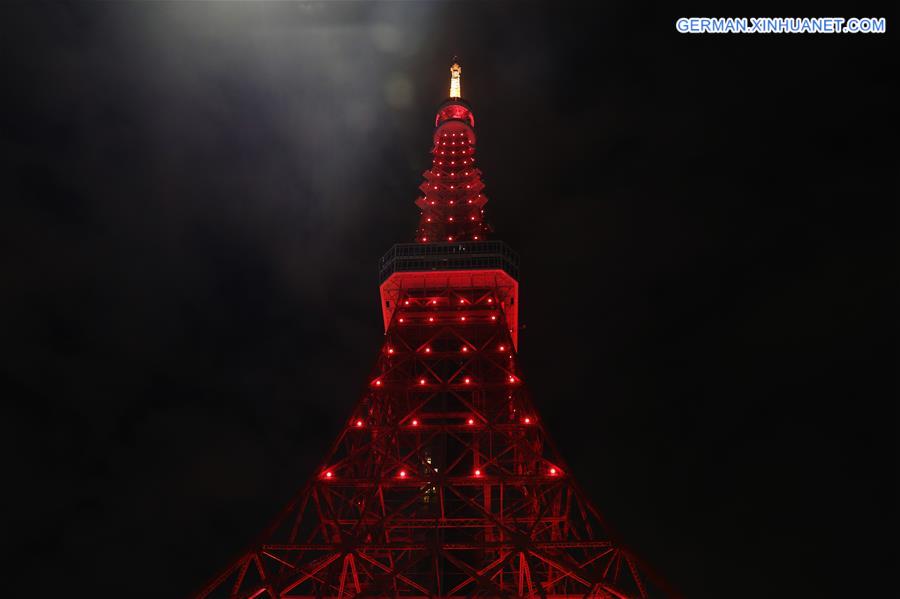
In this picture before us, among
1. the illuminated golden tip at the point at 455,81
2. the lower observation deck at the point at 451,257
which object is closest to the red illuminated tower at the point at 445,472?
the lower observation deck at the point at 451,257

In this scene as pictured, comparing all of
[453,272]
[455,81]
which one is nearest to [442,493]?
[453,272]

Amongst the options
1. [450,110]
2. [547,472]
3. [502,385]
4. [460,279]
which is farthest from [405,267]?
[450,110]

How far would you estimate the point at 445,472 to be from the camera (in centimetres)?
2197

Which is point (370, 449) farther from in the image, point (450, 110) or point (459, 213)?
point (450, 110)

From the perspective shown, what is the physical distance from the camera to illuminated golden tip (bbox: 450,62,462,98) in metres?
41.2

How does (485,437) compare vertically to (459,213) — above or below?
below

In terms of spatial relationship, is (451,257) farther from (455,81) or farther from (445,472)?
(455,81)

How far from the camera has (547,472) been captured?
2162cm

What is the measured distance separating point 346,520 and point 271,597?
12.4 feet

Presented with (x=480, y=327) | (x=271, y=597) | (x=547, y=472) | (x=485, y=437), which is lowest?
(x=271, y=597)

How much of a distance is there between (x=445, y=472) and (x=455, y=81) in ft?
84.3

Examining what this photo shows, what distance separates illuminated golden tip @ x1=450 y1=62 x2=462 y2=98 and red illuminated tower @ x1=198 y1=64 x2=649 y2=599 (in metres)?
8.60

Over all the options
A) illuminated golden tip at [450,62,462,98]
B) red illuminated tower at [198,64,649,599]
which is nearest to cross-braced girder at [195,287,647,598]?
red illuminated tower at [198,64,649,599]

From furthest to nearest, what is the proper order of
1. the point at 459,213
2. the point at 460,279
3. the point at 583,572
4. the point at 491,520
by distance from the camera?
the point at 459,213
the point at 460,279
the point at 491,520
the point at 583,572
